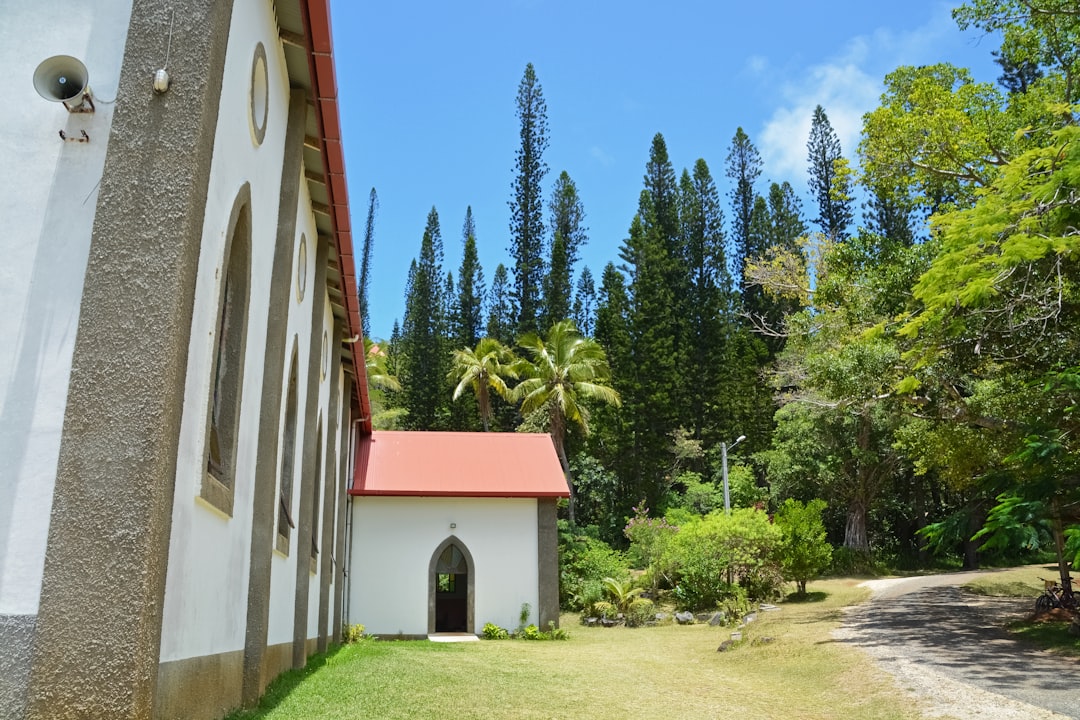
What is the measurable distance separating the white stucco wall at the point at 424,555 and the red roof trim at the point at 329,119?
8.86 metres

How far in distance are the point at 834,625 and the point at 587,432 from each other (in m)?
19.6

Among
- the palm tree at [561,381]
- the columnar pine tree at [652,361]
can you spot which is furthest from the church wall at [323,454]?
the columnar pine tree at [652,361]

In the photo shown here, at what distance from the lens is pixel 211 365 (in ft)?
17.9

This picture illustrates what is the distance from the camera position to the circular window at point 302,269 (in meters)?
9.38

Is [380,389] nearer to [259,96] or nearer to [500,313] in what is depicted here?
[500,313]

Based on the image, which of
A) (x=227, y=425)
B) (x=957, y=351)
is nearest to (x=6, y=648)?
(x=227, y=425)

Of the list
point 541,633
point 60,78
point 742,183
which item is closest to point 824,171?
point 742,183

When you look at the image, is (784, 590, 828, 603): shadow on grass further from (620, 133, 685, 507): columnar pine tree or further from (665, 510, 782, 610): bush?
(620, 133, 685, 507): columnar pine tree

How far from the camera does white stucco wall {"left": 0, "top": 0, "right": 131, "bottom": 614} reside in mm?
4172

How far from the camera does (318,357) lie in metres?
11.0

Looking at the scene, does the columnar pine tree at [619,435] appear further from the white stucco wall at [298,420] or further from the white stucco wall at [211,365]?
the white stucco wall at [211,365]

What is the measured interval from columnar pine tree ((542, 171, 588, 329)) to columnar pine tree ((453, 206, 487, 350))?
503 cm

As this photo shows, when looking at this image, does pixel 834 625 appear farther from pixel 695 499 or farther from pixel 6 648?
pixel 695 499

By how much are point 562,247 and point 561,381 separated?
13.9 meters
